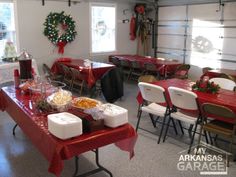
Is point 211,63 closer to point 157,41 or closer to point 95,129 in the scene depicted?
point 157,41

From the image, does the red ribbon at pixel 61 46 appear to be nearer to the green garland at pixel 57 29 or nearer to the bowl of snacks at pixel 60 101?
the green garland at pixel 57 29

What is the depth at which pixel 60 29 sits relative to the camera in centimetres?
724

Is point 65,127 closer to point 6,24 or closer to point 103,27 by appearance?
point 6,24

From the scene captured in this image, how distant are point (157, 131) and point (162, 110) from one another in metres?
0.49

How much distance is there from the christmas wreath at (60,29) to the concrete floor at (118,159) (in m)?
3.55

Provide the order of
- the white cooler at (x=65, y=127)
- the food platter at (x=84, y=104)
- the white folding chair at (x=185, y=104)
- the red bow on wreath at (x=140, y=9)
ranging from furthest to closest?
the red bow on wreath at (x=140, y=9), the white folding chair at (x=185, y=104), the food platter at (x=84, y=104), the white cooler at (x=65, y=127)

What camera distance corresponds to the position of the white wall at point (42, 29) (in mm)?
6641

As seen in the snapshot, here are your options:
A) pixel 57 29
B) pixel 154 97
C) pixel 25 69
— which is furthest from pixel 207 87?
pixel 57 29

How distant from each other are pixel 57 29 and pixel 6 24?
4.20 feet

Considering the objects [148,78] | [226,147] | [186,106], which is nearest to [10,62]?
[148,78]

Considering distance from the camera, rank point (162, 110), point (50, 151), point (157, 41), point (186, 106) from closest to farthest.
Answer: point (50, 151), point (186, 106), point (162, 110), point (157, 41)

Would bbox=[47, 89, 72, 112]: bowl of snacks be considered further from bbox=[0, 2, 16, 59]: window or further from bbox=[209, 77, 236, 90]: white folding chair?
bbox=[0, 2, 16, 59]: window

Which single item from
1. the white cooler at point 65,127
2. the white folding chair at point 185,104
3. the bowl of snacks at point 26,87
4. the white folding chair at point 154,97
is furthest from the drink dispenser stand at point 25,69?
the white folding chair at point 185,104

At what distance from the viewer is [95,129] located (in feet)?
7.50
